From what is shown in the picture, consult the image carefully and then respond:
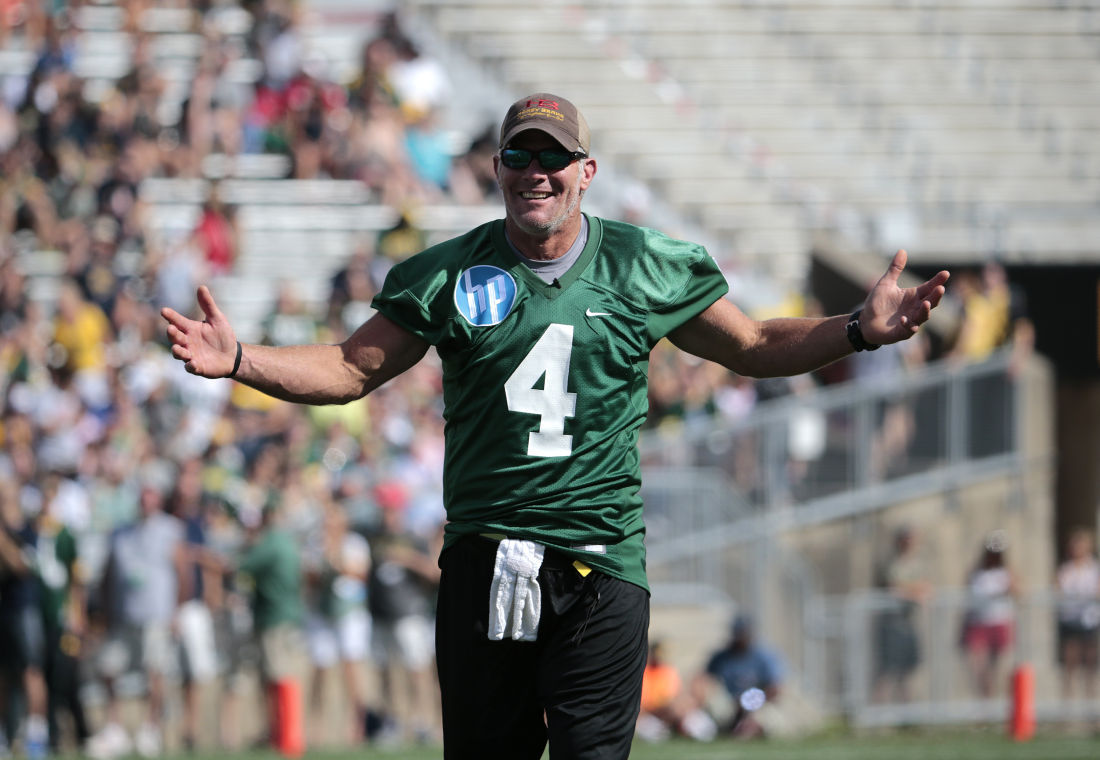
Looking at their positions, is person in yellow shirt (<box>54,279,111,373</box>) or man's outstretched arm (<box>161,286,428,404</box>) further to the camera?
person in yellow shirt (<box>54,279,111,373</box>)

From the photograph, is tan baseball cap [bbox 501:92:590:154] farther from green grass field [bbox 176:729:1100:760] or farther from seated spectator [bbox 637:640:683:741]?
seated spectator [bbox 637:640:683:741]

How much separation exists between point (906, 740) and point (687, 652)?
1.96m

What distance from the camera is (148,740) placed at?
12289mm

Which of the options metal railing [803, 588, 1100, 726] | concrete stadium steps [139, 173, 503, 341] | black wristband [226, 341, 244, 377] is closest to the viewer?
black wristband [226, 341, 244, 377]

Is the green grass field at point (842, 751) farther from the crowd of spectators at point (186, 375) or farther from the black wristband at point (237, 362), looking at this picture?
the black wristband at point (237, 362)

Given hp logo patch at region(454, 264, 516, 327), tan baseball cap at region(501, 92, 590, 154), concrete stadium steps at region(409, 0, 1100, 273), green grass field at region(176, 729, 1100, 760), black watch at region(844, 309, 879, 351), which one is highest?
concrete stadium steps at region(409, 0, 1100, 273)

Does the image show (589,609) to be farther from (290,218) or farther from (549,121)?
(290,218)

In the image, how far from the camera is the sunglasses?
15.9 ft

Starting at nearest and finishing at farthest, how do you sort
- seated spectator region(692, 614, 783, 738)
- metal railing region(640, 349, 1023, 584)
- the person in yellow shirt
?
seated spectator region(692, 614, 783, 738)
metal railing region(640, 349, 1023, 584)
the person in yellow shirt

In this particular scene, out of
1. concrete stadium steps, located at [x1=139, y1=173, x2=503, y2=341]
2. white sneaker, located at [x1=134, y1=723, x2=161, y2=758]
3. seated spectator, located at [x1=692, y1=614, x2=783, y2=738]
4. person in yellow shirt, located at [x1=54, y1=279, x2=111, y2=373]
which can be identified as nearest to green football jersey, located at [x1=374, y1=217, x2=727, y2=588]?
white sneaker, located at [x1=134, y1=723, x2=161, y2=758]

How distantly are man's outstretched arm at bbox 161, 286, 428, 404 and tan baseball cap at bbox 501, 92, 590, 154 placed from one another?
2.12 ft

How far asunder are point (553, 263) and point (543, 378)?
1.06 ft

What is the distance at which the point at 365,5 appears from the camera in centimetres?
2155

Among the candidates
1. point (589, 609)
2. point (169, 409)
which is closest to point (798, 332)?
point (589, 609)
